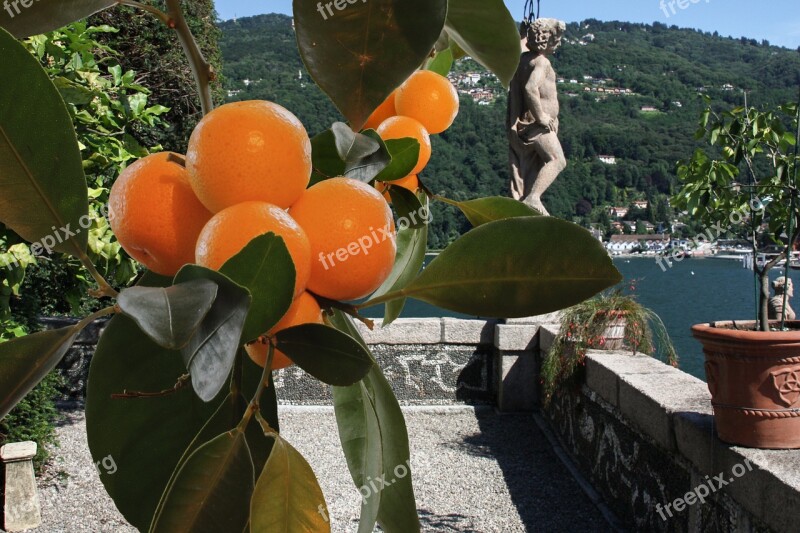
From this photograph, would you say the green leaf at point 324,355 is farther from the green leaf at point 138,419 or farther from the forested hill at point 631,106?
the forested hill at point 631,106

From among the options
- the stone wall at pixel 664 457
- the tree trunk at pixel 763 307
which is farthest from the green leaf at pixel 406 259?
the tree trunk at pixel 763 307

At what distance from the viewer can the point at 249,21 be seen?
133 cm

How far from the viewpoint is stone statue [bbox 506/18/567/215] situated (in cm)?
525

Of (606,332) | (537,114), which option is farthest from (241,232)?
(537,114)

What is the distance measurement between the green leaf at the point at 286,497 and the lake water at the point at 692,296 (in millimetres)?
4058

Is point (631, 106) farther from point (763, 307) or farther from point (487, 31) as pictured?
point (487, 31)

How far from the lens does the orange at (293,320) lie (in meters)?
0.21

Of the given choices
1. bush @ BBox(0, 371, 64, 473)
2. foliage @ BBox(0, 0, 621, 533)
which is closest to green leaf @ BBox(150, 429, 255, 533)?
foliage @ BBox(0, 0, 621, 533)

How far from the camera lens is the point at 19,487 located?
11.8ft

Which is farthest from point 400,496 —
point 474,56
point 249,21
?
point 249,21

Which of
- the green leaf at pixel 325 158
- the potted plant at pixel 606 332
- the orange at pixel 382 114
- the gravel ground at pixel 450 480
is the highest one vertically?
the orange at pixel 382 114

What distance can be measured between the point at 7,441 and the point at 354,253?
14.5 feet

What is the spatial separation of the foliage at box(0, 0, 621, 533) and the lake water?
403cm

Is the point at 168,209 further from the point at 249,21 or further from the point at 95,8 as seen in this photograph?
the point at 249,21
